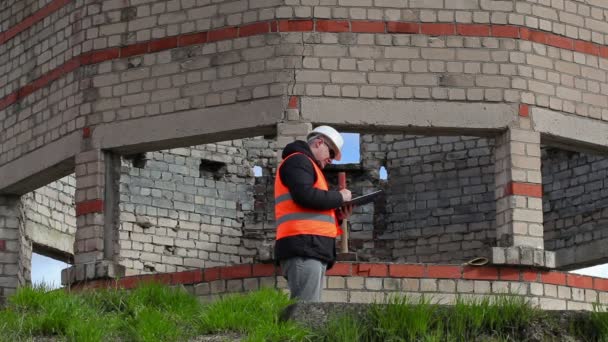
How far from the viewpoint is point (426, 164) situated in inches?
760

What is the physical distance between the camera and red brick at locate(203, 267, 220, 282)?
14.2 m

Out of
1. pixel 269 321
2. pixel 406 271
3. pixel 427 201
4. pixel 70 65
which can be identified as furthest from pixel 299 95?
pixel 269 321

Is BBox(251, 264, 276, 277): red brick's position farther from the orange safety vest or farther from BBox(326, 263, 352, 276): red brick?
the orange safety vest

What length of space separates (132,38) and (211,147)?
4414 mm

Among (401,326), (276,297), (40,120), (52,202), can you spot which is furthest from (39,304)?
(52,202)

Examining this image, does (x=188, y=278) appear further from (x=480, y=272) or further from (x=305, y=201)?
(x=305, y=201)

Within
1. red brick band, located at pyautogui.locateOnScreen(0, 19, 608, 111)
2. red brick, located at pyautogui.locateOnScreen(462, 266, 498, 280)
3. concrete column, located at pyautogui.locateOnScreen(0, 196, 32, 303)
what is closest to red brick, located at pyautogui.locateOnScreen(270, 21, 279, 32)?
red brick band, located at pyautogui.locateOnScreen(0, 19, 608, 111)

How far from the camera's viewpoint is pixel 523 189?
47.4 feet

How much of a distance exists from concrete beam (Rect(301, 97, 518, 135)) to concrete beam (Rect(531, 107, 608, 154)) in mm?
339

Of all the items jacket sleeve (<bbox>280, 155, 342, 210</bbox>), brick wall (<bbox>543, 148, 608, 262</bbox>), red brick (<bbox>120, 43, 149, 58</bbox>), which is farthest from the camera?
brick wall (<bbox>543, 148, 608, 262</bbox>)

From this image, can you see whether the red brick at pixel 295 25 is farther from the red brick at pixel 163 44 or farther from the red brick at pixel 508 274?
the red brick at pixel 508 274

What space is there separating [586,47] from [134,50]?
Result: 4949mm

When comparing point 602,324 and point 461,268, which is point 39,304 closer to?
point 602,324

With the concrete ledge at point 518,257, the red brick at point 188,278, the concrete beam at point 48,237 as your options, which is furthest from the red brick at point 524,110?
the concrete beam at point 48,237
